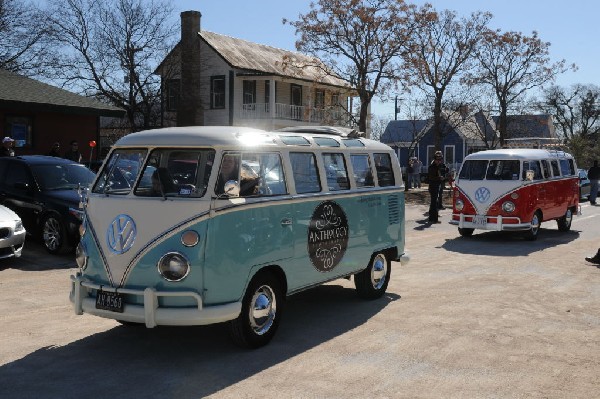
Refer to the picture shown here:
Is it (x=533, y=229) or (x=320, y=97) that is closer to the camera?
(x=533, y=229)

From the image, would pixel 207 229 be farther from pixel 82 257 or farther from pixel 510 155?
pixel 510 155

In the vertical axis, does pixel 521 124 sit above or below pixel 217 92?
below

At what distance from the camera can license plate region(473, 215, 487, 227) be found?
15.3 metres

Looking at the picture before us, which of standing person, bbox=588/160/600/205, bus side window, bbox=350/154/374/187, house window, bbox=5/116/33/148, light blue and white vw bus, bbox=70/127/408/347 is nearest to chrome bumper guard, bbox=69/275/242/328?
light blue and white vw bus, bbox=70/127/408/347

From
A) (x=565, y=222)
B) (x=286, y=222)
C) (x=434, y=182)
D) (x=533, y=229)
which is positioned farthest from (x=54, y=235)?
(x=565, y=222)

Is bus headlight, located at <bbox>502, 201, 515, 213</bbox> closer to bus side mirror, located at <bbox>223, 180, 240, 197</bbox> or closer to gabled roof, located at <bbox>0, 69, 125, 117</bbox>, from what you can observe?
bus side mirror, located at <bbox>223, 180, 240, 197</bbox>

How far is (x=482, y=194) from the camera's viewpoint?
50.4 feet

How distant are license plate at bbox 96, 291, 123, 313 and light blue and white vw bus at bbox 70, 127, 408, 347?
0.04 ft

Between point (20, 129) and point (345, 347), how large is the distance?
18.5 meters

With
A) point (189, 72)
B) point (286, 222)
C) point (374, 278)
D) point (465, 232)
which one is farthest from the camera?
point (189, 72)

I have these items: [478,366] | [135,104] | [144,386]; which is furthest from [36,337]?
[135,104]

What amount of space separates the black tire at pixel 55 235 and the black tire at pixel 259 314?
6.44 m

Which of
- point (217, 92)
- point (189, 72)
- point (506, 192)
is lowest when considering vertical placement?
point (506, 192)

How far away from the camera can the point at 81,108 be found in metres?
22.2
